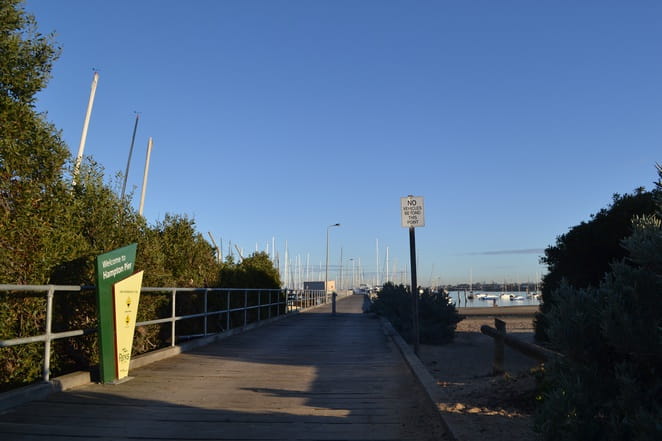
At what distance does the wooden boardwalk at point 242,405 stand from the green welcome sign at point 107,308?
248mm

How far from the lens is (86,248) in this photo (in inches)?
318

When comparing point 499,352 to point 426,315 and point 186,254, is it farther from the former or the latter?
point 426,315

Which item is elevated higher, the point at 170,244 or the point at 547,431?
the point at 170,244

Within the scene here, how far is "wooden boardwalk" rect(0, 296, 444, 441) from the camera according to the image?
15.9 feet

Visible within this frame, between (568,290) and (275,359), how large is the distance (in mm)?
7498

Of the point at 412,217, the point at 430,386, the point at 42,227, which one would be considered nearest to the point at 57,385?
the point at 42,227

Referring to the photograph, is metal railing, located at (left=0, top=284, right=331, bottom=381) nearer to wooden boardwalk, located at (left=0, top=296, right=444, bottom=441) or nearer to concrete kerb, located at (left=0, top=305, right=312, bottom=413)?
concrete kerb, located at (left=0, top=305, right=312, bottom=413)

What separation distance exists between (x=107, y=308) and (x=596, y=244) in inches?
536

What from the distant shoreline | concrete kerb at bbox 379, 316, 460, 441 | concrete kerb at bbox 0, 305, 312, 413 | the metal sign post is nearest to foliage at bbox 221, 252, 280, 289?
concrete kerb at bbox 0, 305, 312, 413

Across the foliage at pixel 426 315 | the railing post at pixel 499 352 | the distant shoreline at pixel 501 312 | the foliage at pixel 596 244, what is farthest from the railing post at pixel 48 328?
the distant shoreline at pixel 501 312

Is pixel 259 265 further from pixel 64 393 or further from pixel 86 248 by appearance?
pixel 64 393

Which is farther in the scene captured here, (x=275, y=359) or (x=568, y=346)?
(x=275, y=359)

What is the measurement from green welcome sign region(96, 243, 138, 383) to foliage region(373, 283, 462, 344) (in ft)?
48.7

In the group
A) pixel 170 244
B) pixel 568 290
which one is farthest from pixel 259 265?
pixel 568 290
